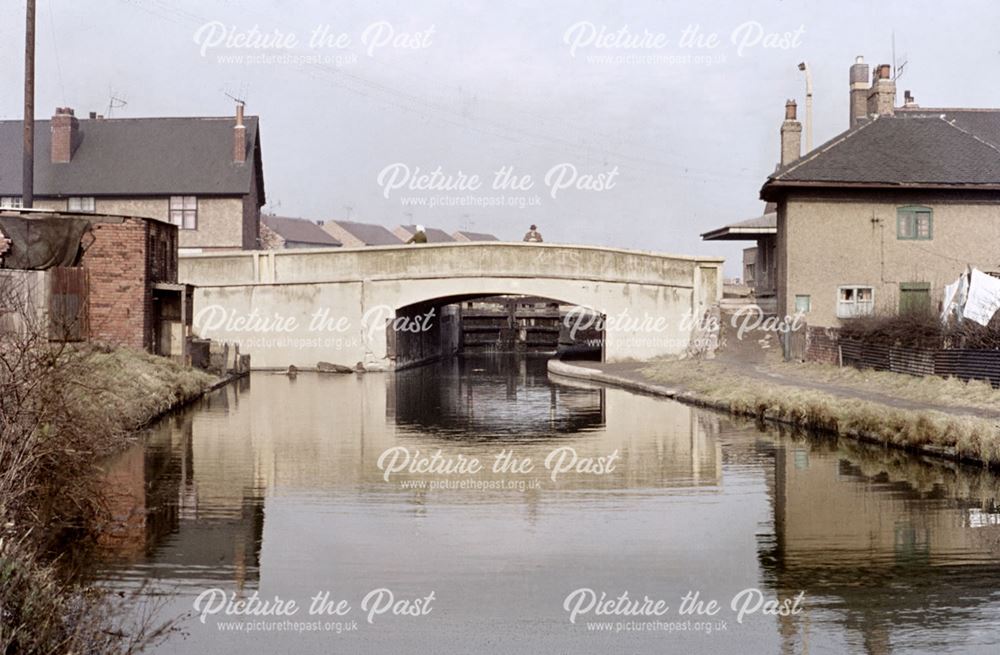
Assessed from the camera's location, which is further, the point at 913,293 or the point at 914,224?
the point at 913,293

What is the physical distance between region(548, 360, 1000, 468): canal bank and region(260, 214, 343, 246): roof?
60397mm

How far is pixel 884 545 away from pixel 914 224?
85.1 ft

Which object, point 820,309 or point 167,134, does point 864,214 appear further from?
point 167,134

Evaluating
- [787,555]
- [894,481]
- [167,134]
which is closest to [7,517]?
[787,555]

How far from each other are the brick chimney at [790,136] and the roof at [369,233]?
5721 cm

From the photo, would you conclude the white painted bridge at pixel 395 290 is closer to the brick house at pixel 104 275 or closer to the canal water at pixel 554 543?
the brick house at pixel 104 275

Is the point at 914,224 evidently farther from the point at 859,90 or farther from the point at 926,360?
the point at 926,360

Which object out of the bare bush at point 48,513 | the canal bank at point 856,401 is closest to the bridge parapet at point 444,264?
the canal bank at point 856,401

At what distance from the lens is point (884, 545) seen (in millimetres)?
12391

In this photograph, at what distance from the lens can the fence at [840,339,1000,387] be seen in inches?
910

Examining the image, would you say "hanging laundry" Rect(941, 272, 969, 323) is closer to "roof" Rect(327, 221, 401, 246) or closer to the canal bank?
the canal bank

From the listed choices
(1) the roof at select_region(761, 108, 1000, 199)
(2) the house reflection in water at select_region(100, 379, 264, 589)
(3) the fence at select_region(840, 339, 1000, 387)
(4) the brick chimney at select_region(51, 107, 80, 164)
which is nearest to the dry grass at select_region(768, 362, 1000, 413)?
(3) the fence at select_region(840, 339, 1000, 387)

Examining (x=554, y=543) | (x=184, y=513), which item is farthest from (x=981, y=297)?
(x=184, y=513)

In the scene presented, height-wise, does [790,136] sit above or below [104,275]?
above
